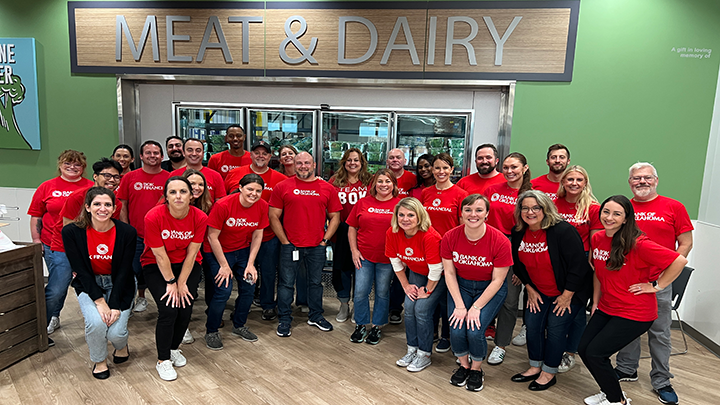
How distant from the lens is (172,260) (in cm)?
307

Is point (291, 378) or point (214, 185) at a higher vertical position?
point (214, 185)

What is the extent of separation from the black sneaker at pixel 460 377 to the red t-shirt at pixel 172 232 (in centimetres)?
208

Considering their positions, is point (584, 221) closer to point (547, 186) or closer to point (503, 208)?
point (547, 186)

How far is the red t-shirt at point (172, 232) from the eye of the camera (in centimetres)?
291

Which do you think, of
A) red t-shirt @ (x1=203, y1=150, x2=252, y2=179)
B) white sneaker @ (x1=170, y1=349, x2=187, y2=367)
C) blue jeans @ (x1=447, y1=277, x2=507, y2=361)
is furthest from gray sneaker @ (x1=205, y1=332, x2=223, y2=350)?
blue jeans @ (x1=447, y1=277, x2=507, y2=361)

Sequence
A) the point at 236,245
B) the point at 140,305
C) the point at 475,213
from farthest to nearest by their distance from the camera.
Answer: the point at 140,305
the point at 236,245
the point at 475,213

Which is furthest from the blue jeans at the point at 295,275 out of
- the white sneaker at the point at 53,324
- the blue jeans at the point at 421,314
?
the white sneaker at the point at 53,324

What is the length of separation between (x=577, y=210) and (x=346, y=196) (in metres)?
1.92

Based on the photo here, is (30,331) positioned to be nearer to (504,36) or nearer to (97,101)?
(97,101)

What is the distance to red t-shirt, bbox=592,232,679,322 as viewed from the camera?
2528mm

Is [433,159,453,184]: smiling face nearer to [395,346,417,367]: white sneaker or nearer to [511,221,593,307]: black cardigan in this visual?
[511,221,593,307]: black cardigan

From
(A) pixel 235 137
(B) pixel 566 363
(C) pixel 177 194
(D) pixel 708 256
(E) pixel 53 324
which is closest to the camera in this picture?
(C) pixel 177 194

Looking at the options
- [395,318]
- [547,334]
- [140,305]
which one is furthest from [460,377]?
[140,305]

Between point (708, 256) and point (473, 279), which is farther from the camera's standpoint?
point (708, 256)
